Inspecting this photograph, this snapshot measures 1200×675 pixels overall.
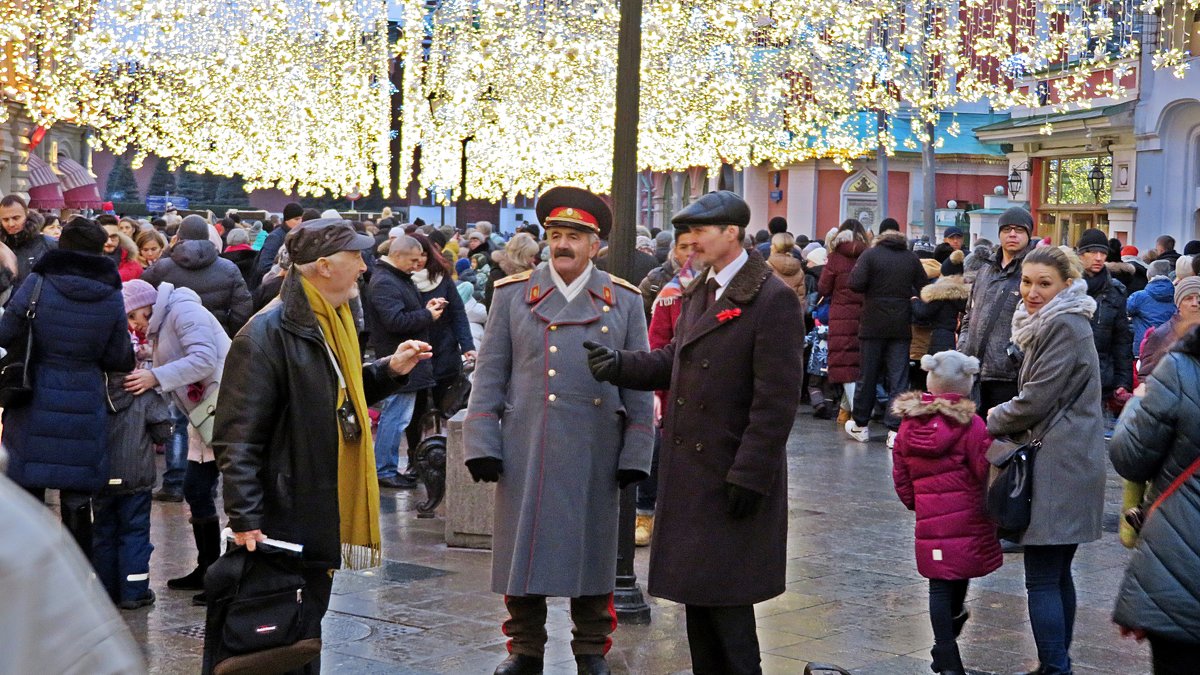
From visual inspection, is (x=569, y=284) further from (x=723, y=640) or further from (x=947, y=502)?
(x=947, y=502)

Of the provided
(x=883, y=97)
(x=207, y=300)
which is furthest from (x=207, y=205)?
(x=207, y=300)

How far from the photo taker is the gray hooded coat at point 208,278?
1040 cm

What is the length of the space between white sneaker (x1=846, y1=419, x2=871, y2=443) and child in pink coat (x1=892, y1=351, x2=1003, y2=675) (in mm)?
7874

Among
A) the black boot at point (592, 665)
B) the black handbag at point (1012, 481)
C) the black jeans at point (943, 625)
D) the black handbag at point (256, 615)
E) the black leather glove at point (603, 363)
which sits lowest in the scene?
the black boot at point (592, 665)

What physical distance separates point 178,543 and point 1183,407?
622 centimetres

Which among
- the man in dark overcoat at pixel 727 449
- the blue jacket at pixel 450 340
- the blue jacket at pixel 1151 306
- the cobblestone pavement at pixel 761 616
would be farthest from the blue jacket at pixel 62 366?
the blue jacket at pixel 1151 306

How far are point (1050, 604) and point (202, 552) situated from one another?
4181 mm

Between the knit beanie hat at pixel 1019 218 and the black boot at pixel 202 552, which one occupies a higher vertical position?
the knit beanie hat at pixel 1019 218

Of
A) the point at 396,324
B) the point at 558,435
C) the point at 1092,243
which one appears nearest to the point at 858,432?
the point at 1092,243

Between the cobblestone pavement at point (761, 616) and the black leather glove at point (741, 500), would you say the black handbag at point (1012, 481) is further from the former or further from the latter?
the black leather glove at point (741, 500)

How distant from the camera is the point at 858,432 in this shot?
14.3 metres

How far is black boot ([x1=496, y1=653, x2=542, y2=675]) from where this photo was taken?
607 centimetres

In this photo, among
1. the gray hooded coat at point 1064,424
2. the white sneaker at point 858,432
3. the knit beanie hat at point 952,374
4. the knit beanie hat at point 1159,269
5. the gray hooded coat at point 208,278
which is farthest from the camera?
the knit beanie hat at point 1159,269

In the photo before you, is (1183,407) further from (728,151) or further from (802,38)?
(728,151)
